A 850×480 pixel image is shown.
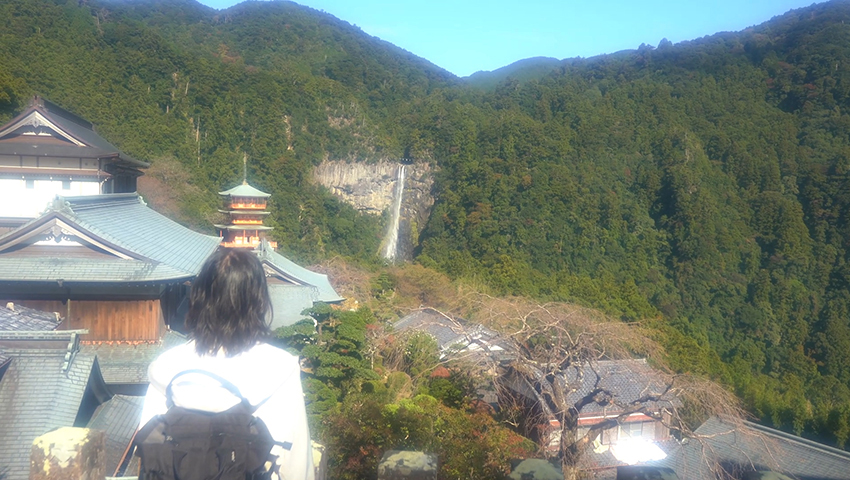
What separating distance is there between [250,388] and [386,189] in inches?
1632

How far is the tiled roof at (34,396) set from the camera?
15.4 ft

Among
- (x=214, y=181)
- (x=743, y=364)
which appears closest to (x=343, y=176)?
(x=214, y=181)

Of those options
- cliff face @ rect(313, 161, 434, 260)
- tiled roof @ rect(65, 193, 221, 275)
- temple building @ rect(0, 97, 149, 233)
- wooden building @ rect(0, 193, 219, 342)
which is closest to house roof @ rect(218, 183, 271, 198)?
tiled roof @ rect(65, 193, 221, 275)

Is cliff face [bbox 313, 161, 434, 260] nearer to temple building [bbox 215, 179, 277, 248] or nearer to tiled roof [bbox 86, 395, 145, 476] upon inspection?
temple building [bbox 215, 179, 277, 248]

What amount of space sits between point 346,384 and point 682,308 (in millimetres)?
25592

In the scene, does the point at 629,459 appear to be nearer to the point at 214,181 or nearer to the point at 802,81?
the point at 214,181

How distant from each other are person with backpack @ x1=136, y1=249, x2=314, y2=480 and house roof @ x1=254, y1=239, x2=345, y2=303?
10782 millimetres

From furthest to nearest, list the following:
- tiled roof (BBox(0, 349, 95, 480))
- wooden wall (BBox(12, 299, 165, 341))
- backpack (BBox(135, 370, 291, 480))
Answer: wooden wall (BBox(12, 299, 165, 341)), tiled roof (BBox(0, 349, 95, 480)), backpack (BBox(135, 370, 291, 480))

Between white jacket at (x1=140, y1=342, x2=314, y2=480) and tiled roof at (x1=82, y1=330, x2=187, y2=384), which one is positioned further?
tiled roof at (x1=82, y1=330, x2=187, y2=384)

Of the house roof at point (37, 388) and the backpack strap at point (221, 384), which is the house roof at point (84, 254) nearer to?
the house roof at point (37, 388)

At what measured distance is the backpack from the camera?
121cm

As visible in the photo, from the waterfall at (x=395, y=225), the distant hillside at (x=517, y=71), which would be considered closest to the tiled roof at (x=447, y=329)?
the waterfall at (x=395, y=225)

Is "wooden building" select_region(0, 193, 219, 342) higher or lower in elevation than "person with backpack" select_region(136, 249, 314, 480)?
lower

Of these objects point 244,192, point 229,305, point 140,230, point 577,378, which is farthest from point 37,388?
point 244,192
